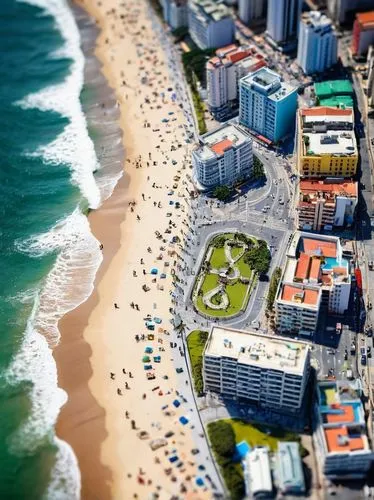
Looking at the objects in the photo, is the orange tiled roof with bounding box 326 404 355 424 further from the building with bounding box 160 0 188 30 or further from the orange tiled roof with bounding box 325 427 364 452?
the building with bounding box 160 0 188 30

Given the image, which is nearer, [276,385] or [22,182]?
[276,385]

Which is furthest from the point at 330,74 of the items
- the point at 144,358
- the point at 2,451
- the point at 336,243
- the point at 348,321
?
the point at 2,451

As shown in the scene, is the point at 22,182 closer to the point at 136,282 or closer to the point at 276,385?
the point at 136,282

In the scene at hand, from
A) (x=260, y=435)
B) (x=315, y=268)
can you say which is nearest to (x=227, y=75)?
(x=315, y=268)

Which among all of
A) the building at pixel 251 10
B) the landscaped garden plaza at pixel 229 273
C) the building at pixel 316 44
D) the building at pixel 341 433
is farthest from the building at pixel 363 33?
the building at pixel 341 433

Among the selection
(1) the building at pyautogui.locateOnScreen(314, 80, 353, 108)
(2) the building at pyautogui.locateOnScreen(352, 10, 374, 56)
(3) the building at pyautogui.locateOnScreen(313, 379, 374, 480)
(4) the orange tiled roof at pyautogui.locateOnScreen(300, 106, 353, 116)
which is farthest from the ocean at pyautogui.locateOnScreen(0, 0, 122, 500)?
(2) the building at pyautogui.locateOnScreen(352, 10, 374, 56)

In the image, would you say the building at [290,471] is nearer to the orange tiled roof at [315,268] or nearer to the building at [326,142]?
the orange tiled roof at [315,268]

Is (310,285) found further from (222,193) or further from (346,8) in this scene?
(346,8)
